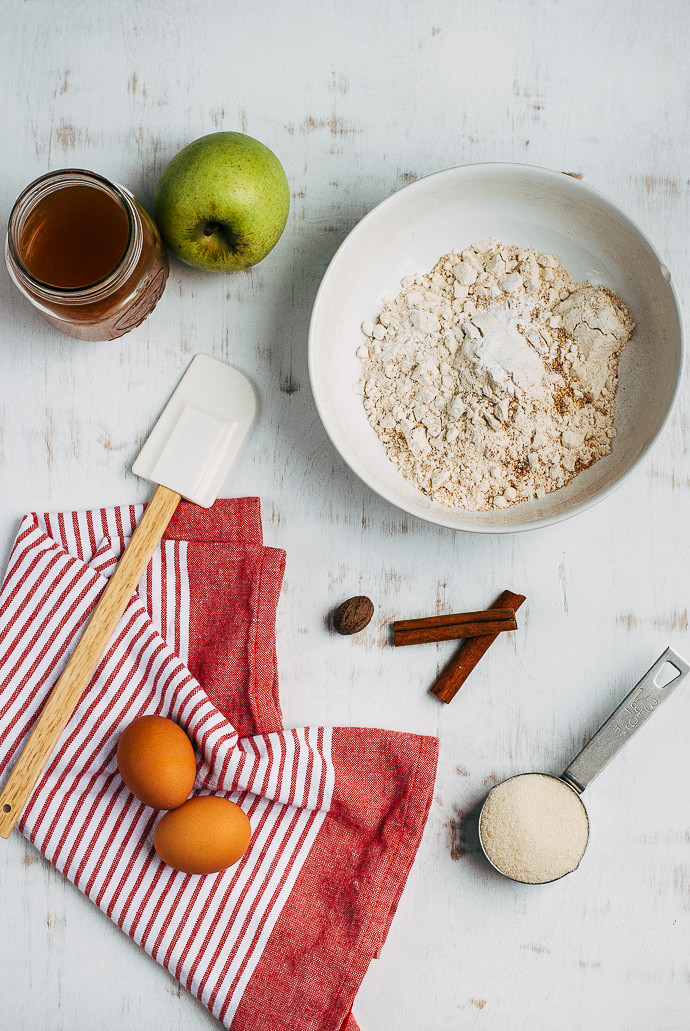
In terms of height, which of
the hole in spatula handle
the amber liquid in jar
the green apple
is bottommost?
the hole in spatula handle

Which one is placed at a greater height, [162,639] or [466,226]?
[466,226]

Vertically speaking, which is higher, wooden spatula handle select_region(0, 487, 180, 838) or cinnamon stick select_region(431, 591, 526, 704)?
cinnamon stick select_region(431, 591, 526, 704)

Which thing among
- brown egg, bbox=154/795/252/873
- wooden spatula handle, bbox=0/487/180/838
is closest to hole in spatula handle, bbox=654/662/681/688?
brown egg, bbox=154/795/252/873

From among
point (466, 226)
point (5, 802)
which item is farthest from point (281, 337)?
point (5, 802)

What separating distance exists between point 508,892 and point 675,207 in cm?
88

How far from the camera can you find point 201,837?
80 centimetres

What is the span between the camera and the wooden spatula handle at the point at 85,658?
855 millimetres

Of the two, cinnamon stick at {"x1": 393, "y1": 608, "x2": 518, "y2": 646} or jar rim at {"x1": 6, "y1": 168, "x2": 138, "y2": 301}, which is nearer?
jar rim at {"x1": 6, "y1": 168, "x2": 138, "y2": 301}

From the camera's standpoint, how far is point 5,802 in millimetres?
856

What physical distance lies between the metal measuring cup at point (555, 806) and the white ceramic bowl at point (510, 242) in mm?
256

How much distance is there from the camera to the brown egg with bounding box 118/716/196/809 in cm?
79

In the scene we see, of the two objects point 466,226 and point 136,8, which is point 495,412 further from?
point 136,8

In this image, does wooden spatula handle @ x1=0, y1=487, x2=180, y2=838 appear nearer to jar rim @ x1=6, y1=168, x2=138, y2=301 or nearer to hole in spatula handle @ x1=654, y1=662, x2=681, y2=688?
jar rim @ x1=6, y1=168, x2=138, y2=301

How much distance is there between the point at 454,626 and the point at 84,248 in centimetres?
61
